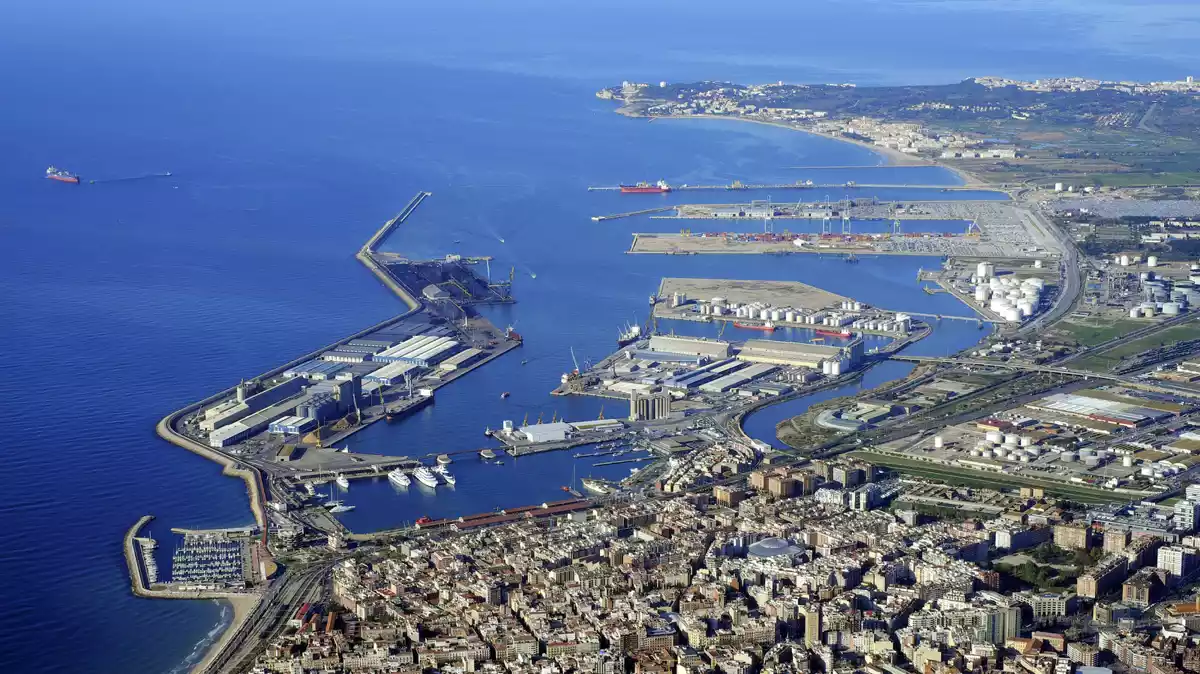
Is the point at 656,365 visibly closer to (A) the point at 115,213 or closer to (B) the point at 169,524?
(B) the point at 169,524

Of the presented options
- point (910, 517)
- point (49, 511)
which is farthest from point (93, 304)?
point (910, 517)

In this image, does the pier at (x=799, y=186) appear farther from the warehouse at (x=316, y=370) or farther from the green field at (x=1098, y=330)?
→ the warehouse at (x=316, y=370)

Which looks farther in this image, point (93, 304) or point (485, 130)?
point (485, 130)

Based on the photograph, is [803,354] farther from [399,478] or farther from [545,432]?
[399,478]

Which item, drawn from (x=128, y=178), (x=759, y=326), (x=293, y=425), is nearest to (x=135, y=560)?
(x=293, y=425)

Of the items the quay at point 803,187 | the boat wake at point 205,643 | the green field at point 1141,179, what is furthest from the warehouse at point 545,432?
the green field at point 1141,179

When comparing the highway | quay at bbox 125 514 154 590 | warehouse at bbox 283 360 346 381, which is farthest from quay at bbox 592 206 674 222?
the highway
